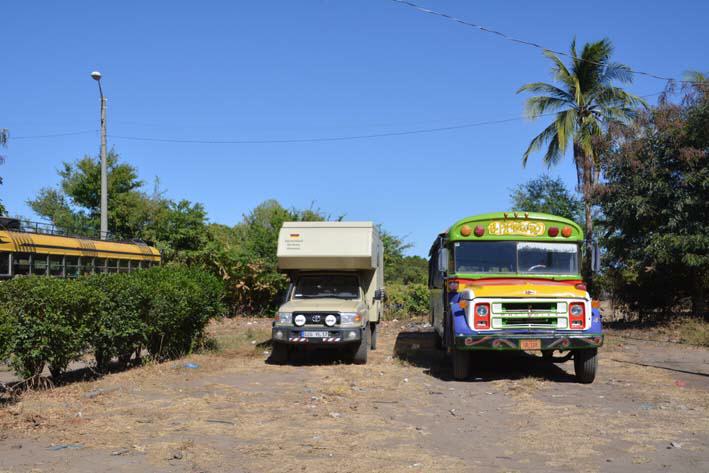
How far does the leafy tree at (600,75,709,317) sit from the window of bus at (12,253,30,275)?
1639 cm

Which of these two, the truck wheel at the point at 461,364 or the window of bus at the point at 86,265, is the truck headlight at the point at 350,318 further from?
the window of bus at the point at 86,265

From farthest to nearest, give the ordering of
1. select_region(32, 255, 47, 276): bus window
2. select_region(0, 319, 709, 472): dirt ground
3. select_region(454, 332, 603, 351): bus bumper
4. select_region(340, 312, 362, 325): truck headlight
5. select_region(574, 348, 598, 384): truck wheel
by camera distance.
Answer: select_region(32, 255, 47, 276): bus window < select_region(340, 312, 362, 325): truck headlight < select_region(574, 348, 598, 384): truck wheel < select_region(454, 332, 603, 351): bus bumper < select_region(0, 319, 709, 472): dirt ground

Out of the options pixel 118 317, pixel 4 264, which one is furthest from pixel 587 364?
pixel 4 264

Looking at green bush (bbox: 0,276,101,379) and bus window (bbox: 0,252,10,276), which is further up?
bus window (bbox: 0,252,10,276)

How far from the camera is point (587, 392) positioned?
32.6ft

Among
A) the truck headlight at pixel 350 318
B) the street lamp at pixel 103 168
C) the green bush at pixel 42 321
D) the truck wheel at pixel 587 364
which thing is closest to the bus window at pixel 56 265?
the street lamp at pixel 103 168

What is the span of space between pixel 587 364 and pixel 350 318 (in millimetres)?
4398

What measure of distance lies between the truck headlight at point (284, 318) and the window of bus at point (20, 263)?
7638 millimetres

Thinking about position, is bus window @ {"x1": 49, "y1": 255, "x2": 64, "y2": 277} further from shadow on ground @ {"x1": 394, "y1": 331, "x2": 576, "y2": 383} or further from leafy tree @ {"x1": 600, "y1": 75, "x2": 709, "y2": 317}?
leafy tree @ {"x1": 600, "y1": 75, "x2": 709, "y2": 317}

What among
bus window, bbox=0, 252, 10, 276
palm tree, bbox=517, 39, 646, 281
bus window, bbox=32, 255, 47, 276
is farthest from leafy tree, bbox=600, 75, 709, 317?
bus window, bbox=0, 252, 10, 276

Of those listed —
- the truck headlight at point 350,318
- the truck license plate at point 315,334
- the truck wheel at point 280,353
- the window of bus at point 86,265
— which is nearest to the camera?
the truck license plate at point 315,334

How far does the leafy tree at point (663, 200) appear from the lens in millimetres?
18391

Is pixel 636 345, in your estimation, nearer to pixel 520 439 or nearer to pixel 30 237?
pixel 520 439

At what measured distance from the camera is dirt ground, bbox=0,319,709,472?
19.8ft
